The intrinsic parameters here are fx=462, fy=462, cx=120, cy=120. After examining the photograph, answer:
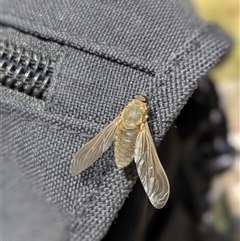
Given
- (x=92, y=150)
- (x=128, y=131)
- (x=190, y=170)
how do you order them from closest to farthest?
(x=92, y=150)
(x=128, y=131)
(x=190, y=170)

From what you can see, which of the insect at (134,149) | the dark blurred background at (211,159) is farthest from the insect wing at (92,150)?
the dark blurred background at (211,159)

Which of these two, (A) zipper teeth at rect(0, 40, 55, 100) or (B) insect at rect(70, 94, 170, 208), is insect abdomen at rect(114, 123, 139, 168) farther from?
(A) zipper teeth at rect(0, 40, 55, 100)

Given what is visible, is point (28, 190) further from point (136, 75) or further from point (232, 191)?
point (232, 191)

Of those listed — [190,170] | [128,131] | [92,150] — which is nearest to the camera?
[92,150]

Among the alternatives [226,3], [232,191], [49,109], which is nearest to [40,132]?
[49,109]

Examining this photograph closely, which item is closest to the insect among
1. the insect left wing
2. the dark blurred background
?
the insect left wing

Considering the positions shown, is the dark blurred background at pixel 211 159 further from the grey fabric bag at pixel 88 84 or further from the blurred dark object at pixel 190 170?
the grey fabric bag at pixel 88 84

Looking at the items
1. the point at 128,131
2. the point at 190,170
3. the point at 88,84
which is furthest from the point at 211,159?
the point at 88,84

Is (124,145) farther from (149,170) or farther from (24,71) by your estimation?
(24,71)
